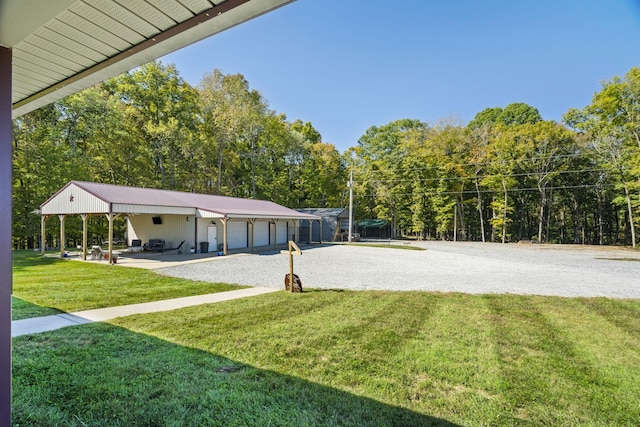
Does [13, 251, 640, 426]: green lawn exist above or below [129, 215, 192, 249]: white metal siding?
below

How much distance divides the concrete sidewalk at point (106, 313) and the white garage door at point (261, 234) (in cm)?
1471

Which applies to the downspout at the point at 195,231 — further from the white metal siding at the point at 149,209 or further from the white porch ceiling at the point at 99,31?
the white porch ceiling at the point at 99,31

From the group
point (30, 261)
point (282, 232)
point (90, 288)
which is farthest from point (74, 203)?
point (282, 232)

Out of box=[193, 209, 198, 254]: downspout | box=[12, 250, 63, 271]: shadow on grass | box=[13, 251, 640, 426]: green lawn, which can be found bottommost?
box=[12, 250, 63, 271]: shadow on grass

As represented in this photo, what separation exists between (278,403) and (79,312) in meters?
4.66

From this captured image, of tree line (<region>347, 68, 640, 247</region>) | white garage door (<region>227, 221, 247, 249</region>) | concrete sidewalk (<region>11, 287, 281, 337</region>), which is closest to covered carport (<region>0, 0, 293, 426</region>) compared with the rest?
concrete sidewalk (<region>11, 287, 281, 337</region>)

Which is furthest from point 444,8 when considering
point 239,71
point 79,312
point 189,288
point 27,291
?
point 239,71

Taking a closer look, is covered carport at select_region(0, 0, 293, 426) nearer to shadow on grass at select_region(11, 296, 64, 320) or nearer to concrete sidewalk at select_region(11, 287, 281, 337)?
concrete sidewalk at select_region(11, 287, 281, 337)

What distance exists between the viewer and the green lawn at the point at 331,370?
8.38ft

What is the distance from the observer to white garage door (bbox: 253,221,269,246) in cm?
2195

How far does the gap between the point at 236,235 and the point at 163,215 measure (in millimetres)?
4378

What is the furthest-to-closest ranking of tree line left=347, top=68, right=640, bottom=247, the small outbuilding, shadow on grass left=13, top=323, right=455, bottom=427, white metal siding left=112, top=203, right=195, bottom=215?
tree line left=347, top=68, right=640, bottom=247 → the small outbuilding → white metal siding left=112, top=203, right=195, bottom=215 → shadow on grass left=13, top=323, right=455, bottom=427

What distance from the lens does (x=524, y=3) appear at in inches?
186

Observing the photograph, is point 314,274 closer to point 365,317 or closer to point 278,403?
point 365,317
